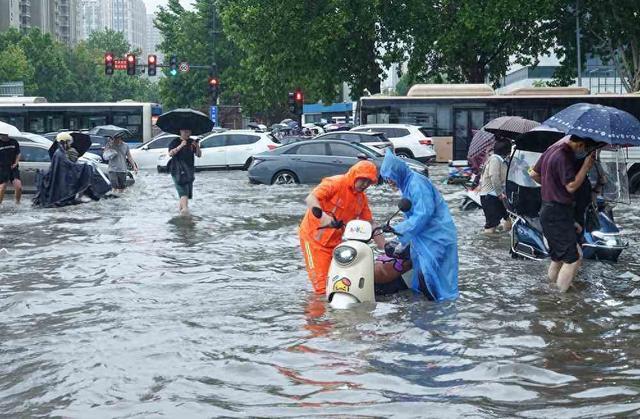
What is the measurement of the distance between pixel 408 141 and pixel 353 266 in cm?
2482

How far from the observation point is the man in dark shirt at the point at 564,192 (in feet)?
32.4

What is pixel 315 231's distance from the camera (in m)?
9.45

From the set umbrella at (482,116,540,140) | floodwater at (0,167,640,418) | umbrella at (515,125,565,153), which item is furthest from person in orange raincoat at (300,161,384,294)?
umbrella at (482,116,540,140)

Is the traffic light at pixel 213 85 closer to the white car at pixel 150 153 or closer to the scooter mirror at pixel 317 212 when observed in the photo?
the white car at pixel 150 153

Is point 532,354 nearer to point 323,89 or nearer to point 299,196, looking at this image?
point 299,196

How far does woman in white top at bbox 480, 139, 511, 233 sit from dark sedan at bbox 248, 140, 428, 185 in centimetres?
1071

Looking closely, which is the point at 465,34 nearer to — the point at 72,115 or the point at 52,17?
the point at 72,115

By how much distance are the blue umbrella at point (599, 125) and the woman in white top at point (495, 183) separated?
3831mm

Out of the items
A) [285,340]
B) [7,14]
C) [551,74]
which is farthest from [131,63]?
[7,14]

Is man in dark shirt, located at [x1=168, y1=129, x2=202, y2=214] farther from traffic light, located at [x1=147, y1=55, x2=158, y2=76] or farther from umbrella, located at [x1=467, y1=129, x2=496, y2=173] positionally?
traffic light, located at [x1=147, y1=55, x2=158, y2=76]

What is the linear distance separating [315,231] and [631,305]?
307cm

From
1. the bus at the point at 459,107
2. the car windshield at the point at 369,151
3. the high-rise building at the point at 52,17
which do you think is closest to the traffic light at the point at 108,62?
the bus at the point at 459,107

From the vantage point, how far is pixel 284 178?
26266 millimetres

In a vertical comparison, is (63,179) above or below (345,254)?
above
